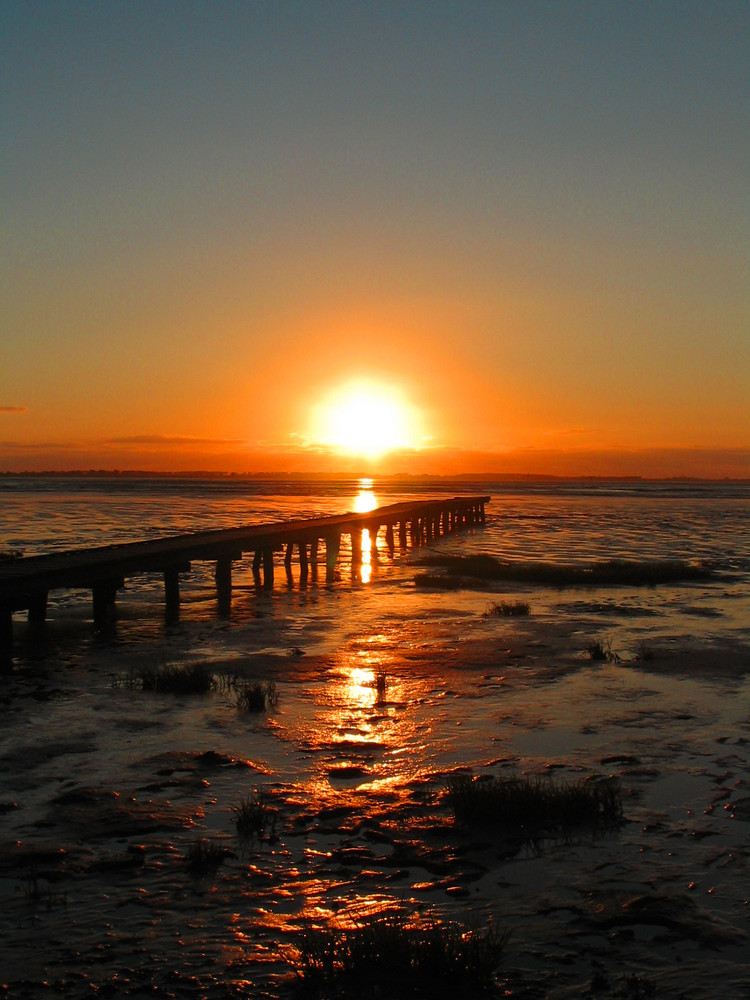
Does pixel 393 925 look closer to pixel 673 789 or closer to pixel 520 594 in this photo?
pixel 673 789

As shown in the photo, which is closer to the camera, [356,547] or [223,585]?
[223,585]

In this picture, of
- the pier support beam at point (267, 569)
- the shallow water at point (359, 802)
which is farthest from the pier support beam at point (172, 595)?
the pier support beam at point (267, 569)

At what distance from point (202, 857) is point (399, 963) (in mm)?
1676

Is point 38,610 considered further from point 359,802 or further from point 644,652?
point 359,802

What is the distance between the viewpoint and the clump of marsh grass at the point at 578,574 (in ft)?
73.6

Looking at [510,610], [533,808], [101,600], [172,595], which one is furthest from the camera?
[510,610]

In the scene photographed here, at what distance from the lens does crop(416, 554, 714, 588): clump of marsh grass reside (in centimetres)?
2242

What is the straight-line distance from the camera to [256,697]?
9508mm

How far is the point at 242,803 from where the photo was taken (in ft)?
20.7

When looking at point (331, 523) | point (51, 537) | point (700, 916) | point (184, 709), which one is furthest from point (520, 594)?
point (51, 537)

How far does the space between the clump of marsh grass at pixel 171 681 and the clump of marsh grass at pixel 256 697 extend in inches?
15.9

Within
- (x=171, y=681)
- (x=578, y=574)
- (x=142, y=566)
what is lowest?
(x=578, y=574)

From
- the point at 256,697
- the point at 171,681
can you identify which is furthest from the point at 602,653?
the point at 171,681

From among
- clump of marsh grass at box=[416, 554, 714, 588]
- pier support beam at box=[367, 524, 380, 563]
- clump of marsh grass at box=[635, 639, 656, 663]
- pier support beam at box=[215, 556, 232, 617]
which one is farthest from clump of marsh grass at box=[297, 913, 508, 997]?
pier support beam at box=[367, 524, 380, 563]
